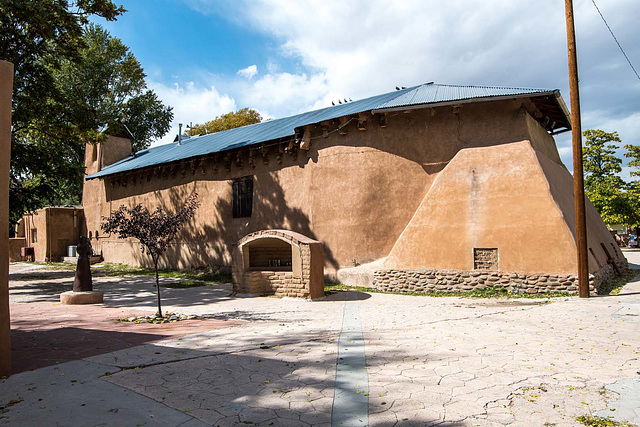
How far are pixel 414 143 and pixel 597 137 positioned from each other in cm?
3016

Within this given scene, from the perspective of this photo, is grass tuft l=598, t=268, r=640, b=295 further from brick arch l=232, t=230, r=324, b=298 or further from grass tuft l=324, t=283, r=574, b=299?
brick arch l=232, t=230, r=324, b=298

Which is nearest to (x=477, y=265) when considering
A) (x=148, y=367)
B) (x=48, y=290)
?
(x=148, y=367)

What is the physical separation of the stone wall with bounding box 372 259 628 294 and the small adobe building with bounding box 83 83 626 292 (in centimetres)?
3

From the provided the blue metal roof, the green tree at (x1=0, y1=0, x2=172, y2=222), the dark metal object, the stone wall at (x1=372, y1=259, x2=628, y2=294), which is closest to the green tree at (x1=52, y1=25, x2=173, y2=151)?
the blue metal roof

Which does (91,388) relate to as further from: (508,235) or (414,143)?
(414,143)

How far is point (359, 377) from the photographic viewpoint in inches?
198

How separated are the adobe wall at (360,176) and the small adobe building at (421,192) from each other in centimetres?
4

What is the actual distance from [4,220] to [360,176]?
39.7ft

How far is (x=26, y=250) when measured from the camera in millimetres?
30906

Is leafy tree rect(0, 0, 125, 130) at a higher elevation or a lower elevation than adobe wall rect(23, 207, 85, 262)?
higher

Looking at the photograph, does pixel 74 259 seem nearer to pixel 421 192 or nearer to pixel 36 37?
pixel 36 37

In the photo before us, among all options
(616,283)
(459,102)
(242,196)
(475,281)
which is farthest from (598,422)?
(242,196)

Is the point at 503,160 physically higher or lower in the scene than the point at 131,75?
lower

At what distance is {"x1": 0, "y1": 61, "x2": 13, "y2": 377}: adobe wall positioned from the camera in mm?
5027
